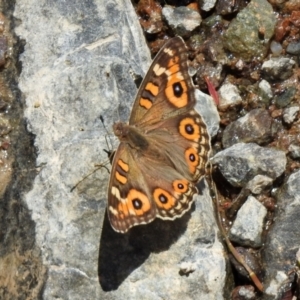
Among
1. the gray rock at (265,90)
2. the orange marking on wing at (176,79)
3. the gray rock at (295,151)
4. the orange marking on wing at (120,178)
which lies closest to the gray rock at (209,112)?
the gray rock at (265,90)

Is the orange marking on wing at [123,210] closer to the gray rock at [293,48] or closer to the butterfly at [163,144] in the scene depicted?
the butterfly at [163,144]

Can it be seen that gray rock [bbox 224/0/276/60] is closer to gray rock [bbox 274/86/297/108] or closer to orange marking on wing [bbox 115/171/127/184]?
gray rock [bbox 274/86/297/108]

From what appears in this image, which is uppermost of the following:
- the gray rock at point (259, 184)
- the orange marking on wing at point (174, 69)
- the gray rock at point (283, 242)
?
the orange marking on wing at point (174, 69)

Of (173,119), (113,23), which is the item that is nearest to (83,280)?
(173,119)

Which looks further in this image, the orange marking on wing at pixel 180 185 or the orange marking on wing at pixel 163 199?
the orange marking on wing at pixel 180 185

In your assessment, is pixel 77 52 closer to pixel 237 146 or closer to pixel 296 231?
pixel 237 146

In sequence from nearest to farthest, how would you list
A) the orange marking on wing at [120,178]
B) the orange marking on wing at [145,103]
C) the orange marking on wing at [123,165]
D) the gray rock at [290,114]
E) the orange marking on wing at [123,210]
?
the orange marking on wing at [123,210] < the orange marking on wing at [120,178] < the orange marking on wing at [123,165] < the orange marking on wing at [145,103] < the gray rock at [290,114]

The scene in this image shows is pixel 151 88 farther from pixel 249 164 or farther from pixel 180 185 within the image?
pixel 249 164

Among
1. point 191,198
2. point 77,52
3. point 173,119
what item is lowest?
point 191,198
